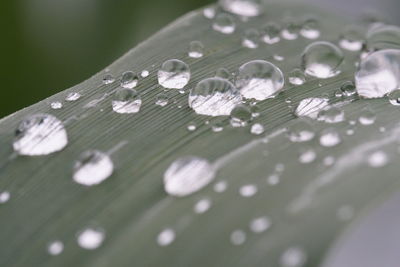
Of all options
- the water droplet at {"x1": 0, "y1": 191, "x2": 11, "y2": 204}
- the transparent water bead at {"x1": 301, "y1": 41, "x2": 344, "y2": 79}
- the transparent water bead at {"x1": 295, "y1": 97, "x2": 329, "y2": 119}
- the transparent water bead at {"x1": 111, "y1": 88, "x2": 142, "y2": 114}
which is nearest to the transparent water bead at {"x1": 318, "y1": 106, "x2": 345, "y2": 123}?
the transparent water bead at {"x1": 295, "y1": 97, "x2": 329, "y2": 119}

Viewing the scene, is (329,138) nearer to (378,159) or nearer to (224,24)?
(378,159)

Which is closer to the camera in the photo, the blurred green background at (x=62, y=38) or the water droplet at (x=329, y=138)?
the water droplet at (x=329, y=138)

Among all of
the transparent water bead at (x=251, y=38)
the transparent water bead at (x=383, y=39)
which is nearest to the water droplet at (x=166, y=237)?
the transparent water bead at (x=251, y=38)

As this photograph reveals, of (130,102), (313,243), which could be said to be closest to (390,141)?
(313,243)

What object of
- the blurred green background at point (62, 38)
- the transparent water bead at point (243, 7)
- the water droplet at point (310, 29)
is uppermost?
the transparent water bead at point (243, 7)

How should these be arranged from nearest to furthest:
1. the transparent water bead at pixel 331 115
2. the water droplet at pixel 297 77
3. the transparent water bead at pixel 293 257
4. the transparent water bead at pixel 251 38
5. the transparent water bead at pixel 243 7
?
Result: the transparent water bead at pixel 293 257 → the transparent water bead at pixel 331 115 → the water droplet at pixel 297 77 → the transparent water bead at pixel 251 38 → the transparent water bead at pixel 243 7

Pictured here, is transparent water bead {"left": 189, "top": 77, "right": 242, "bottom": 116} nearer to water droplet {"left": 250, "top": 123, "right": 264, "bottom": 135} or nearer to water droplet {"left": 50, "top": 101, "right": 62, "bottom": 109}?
water droplet {"left": 250, "top": 123, "right": 264, "bottom": 135}

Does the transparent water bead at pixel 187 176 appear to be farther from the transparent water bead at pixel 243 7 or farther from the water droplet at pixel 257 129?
the transparent water bead at pixel 243 7
